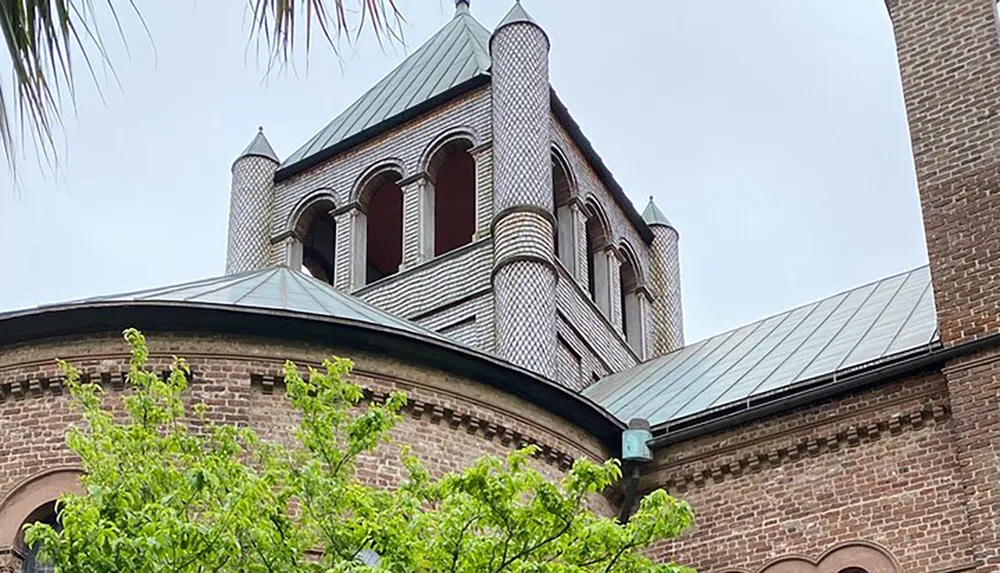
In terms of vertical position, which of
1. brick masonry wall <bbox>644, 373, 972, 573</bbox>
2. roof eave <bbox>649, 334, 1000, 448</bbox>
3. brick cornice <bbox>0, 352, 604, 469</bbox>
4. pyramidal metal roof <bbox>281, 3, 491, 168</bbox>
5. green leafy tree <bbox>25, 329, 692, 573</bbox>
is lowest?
green leafy tree <bbox>25, 329, 692, 573</bbox>

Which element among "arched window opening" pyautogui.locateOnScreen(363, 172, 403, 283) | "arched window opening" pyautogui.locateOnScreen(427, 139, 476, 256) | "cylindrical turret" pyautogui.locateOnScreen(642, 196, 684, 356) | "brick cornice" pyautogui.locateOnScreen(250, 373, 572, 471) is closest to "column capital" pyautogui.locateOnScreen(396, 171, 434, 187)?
"arched window opening" pyautogui.locateOnScreen(427, 139, 476, 256)

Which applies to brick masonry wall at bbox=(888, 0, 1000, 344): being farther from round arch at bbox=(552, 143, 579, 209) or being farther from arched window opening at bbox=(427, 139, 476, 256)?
arched window opening at bbox=(427, 139, 476, 256)

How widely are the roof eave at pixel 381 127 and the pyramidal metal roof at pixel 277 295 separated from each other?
9581 millimetres

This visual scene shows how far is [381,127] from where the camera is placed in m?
26.7

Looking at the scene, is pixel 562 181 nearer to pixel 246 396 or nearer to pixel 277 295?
pixel 277 295

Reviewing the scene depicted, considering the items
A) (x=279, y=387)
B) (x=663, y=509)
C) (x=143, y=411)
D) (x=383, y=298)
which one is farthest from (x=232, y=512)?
(x=383, y=298)

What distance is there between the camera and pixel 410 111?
2639cm

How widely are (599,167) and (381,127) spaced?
4.39 m

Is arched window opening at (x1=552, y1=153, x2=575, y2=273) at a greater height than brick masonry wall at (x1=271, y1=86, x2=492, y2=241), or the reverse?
brick masonry wall at (x1=271, y1=86, x2=492, y2=241)

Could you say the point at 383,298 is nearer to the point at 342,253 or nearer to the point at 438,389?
the point at 342,253

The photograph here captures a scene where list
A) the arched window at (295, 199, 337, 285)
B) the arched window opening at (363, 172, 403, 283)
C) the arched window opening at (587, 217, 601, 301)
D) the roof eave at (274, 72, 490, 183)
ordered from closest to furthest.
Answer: the roof eave at (274, 72, 490, 183) < the arched window opening at (363, 172, 403, 283) < the arched window opening at (587, 217, 601, 301) < the arched window at (295, 199, 337, 285)

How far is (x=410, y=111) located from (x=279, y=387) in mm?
14038

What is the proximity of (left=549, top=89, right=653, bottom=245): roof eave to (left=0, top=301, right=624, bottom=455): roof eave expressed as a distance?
1270 centimetres

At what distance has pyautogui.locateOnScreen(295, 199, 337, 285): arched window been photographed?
27.4 metres
